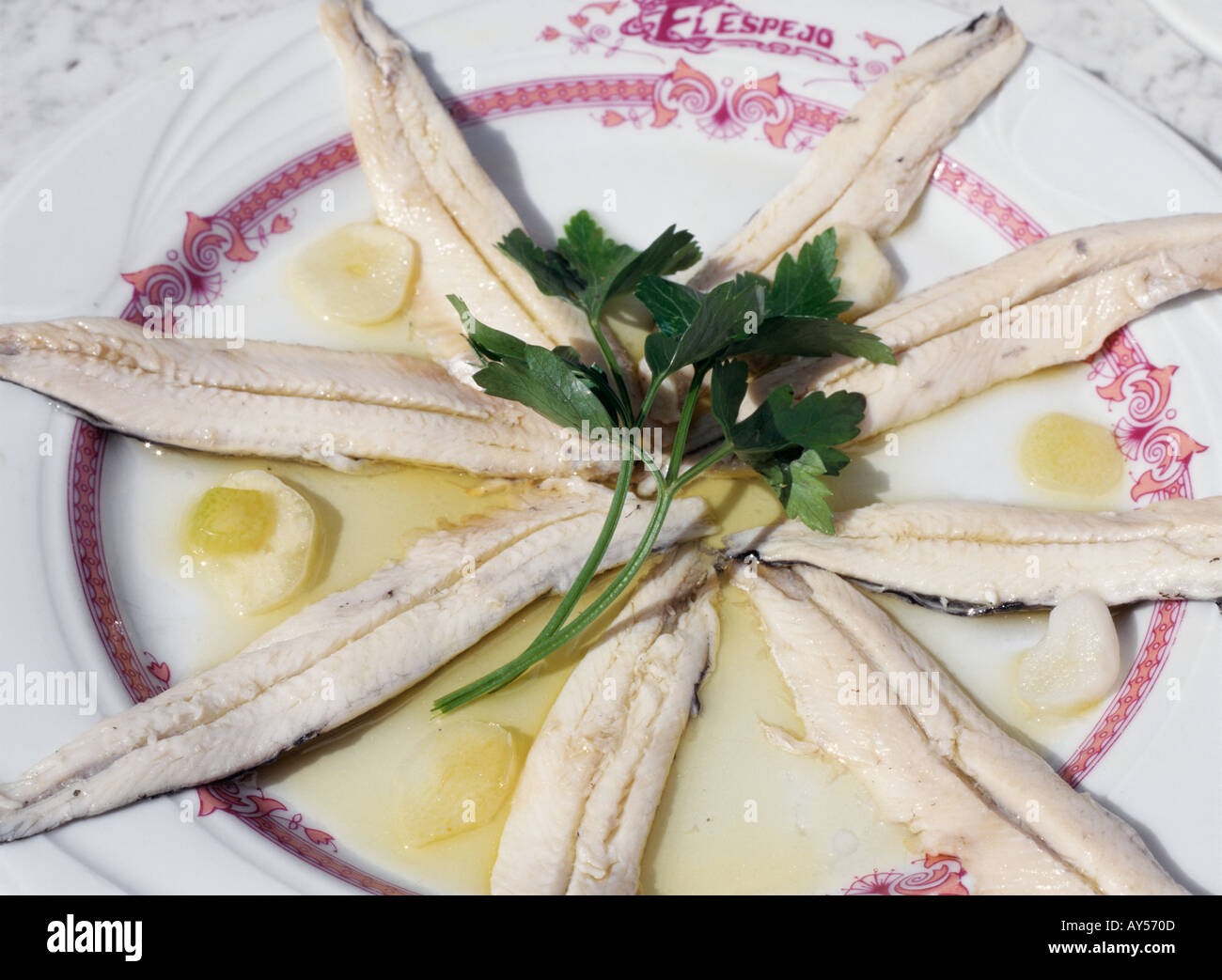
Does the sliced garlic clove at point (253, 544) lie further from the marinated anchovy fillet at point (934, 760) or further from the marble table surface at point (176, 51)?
the marble table surface at point (176, 51)

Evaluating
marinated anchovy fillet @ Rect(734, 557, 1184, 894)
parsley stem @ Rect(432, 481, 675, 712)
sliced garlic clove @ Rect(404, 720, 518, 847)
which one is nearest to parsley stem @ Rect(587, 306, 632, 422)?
parsley stem @ Rect(432, 481, 675, 712)

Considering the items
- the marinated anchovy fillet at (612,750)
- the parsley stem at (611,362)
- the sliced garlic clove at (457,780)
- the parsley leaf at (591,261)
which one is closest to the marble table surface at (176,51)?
the parsley leaf at (591,261)

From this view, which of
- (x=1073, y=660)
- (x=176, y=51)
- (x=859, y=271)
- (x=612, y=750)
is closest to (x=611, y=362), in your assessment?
(x=859, y=271)

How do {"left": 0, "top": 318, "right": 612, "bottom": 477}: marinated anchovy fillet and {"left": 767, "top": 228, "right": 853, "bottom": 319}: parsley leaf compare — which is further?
{"left": 767, "top": 228, "right": 853, "bottom": 319}: parsley leaf

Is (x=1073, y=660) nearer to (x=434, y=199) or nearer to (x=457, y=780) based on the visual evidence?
(x=457, y=780)

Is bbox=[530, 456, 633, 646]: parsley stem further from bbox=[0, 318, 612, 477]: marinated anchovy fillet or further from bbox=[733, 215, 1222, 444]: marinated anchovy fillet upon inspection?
bbox=[733, 215, 1222, 444]: marinated anchovy fillet
